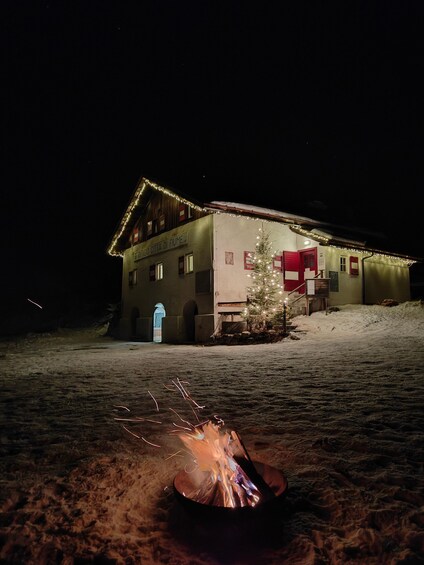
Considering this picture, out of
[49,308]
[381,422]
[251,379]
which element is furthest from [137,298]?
[49,308]

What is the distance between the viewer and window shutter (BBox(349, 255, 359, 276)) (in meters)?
22.6

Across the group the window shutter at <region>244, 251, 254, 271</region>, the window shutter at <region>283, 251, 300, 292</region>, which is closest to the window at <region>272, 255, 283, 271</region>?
the window shutter at <region>283, 251, 300, 292</region>

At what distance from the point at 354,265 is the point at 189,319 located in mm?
11120

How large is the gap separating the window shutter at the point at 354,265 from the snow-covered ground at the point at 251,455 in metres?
15.2

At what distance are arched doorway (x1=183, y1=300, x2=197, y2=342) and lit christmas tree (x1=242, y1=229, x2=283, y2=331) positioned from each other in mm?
3901

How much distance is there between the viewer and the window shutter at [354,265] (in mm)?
22609

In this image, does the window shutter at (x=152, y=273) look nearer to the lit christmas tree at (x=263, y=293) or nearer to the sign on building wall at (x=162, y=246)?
the sign on building wall at (x=162, y=246)

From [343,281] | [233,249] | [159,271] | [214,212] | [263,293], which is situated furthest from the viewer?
[159,271]

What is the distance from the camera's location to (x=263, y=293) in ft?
58.0

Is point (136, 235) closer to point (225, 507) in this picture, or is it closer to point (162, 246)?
point (162, 246)

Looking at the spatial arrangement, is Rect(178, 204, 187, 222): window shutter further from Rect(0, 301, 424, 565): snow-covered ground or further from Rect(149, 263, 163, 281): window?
Rect(0, 301, 424, 565): snow-covered ground

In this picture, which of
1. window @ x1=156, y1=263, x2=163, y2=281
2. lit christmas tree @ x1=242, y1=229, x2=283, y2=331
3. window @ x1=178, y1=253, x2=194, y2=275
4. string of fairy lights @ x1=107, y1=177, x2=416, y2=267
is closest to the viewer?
lit christmas tree @ x1=242, y1=229, x2=283, y2=331

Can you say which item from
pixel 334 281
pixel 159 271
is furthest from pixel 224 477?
pixel 159 271

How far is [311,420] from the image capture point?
491 centimetres
